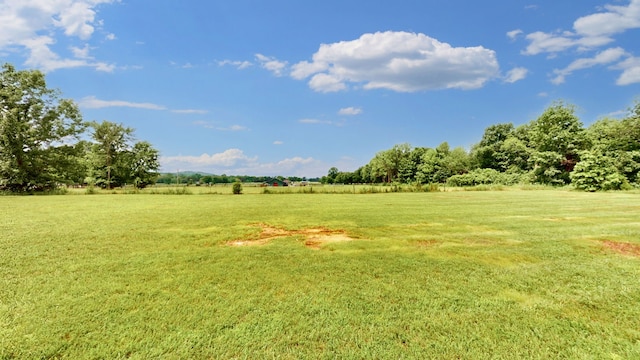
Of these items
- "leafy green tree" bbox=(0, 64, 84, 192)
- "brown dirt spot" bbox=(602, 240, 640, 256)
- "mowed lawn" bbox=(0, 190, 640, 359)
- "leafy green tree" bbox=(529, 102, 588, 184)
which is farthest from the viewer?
"leafy green tree" bbox=(529, 102, 588, 184)

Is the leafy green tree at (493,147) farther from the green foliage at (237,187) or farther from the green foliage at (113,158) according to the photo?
the green foliage at (113,158)

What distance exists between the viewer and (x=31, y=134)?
2664 cm

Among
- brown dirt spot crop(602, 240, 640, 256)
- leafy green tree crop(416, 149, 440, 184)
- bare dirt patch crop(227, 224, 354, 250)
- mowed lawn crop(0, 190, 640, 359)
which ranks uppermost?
leafy green tree crop(416, 149, 440, 184)

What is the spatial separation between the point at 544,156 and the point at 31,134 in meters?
59.0

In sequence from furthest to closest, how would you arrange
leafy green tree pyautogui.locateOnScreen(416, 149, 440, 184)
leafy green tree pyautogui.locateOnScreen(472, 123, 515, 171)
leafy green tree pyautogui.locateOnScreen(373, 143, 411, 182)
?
leafy green tree pyautogui.locateOnScreen(373, 143, 411, 182), leafy green tree pyautogui.locateOnScreen(416, 149, 440, 184), leafy green tree pyautogui.locateOnScreen(472, 123, 515, 171)

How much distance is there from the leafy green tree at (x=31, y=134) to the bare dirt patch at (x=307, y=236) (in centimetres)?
3109

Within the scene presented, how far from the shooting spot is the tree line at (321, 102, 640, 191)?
29.3 meters

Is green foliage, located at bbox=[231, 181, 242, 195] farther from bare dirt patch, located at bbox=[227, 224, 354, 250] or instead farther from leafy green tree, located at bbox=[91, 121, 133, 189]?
leafy green tree, located at bbox=[91, 121, 133, 189]

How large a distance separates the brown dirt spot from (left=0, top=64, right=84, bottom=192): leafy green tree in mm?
38641

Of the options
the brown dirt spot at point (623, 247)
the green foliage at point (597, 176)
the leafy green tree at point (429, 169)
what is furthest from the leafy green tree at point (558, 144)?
the brown dirt spot at point (623, 247)

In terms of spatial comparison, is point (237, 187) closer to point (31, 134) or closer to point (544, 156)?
point (31, 134)

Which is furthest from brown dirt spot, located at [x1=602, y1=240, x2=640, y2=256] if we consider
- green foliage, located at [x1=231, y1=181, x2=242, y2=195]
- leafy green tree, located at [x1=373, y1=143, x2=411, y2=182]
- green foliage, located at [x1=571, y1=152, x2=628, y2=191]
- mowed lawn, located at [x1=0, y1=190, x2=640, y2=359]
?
leafy green tree, located at [x1=373, y1=143, x2=411, y2=182]

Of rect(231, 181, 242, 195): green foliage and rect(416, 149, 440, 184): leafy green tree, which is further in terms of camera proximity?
rect(416, 149, 440, 184): leafy green tree

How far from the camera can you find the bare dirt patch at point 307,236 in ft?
21.3
